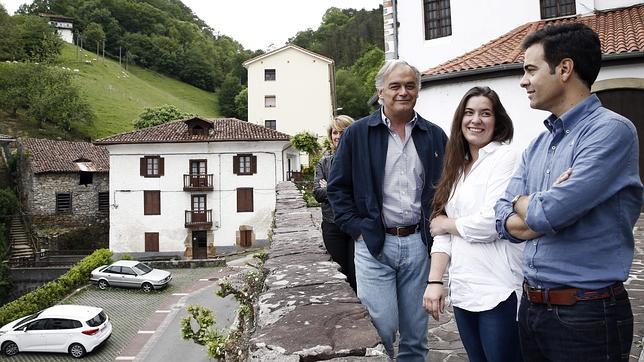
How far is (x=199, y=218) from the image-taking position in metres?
29.1

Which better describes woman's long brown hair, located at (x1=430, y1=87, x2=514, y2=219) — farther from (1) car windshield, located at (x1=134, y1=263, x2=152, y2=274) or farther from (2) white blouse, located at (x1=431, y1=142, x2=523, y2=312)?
(1) car windshield, located at (x1=134, y1=263, x2=152, y2=274)

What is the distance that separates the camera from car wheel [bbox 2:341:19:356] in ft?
50.7

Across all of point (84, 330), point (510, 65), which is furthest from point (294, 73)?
point (510, 65)

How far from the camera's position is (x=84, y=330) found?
14.6 metres

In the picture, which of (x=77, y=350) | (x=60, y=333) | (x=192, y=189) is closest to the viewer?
(x=77, y=350)

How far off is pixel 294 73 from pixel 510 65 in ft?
109

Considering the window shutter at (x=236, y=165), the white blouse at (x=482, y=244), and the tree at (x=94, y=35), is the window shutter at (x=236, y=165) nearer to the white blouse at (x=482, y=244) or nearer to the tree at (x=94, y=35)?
the white blouse at (x=482, y=244)

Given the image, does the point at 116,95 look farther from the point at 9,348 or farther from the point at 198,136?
the point at 9,348

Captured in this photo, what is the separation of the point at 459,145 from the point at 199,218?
28156 millimetres

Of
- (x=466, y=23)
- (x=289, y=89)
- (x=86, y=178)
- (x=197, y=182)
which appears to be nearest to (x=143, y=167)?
(x=197, y=182)

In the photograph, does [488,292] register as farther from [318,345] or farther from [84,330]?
[84,330]

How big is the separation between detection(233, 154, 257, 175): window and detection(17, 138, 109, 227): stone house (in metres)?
10.9

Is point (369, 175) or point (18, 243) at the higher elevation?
point (369, 175)

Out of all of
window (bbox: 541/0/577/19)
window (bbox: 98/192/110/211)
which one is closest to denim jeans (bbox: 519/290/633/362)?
window (bbox: 541/0/577/19)
